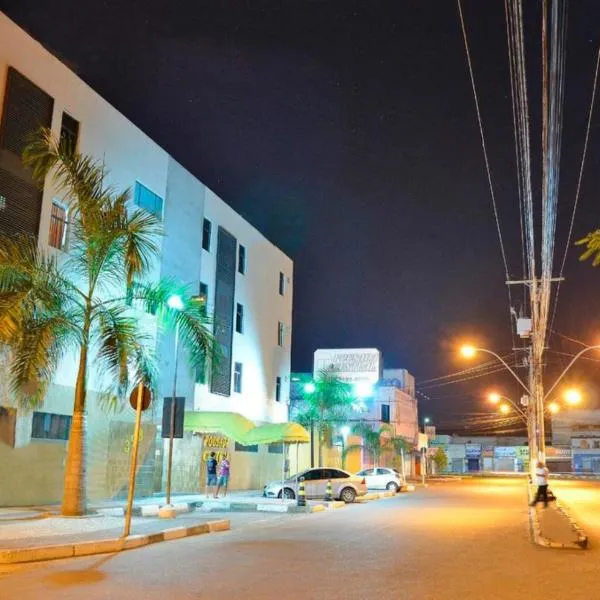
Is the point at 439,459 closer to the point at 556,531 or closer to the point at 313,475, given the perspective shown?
the point at 313,475

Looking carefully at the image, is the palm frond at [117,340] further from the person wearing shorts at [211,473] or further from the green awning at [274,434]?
the green awning at [274,434]

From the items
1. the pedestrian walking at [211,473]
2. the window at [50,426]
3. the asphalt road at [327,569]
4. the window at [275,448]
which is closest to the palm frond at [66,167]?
the window at [50,426]

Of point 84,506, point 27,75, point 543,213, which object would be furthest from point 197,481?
point 543,213

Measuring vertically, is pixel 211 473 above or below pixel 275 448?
below

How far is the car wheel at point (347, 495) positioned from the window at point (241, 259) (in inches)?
553

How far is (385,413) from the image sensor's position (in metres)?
63.5

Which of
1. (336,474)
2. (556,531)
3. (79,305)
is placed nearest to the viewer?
(556,531)

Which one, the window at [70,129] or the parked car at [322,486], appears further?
the parked car at [322,486]

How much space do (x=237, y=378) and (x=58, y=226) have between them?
16.4 metres

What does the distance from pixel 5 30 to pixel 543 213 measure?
16080mm

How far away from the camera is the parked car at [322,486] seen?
29469 millimetres

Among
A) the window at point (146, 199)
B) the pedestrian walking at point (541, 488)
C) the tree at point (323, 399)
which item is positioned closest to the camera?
the pedestrian walking at point (541, 488)

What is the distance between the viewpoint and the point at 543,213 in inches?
685

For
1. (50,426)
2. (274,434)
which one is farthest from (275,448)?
(50,426)
